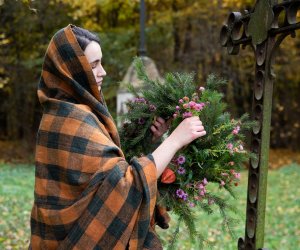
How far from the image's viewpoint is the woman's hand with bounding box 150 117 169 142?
8.36ft

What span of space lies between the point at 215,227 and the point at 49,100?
16.4ft

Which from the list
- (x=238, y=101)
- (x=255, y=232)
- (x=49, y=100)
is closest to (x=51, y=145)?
(x=49, y=100)

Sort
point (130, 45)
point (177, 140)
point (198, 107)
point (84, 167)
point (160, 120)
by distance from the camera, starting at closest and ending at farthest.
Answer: point (84, 167) < point (177, 140) < point (198, 107) < point (160, 120) < point (130, 45)

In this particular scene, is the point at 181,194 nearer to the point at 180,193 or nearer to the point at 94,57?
the point at 180,193

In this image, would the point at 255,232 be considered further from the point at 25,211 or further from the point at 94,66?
the point at 25,211

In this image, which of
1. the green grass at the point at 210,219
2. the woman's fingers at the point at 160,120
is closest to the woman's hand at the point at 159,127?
the woman's fingers at the point at 160,120

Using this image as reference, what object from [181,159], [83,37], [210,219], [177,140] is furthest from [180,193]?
[210,219]

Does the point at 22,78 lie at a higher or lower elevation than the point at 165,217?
lower

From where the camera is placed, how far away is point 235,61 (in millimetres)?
13406

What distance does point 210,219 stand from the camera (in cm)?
728

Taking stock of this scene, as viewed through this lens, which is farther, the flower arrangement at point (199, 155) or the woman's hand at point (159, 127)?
the woman's hand at point (159, 127)

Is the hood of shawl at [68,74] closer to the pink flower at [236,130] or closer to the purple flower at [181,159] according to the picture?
the purple flower at [181,159]

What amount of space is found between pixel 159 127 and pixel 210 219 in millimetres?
4991

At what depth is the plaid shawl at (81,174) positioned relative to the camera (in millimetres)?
2076
